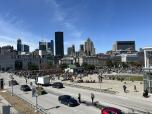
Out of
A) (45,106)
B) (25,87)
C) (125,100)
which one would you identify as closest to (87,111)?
(45,106)

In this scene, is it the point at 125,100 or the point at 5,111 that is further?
the point at 125,100

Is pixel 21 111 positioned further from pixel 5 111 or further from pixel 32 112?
pixel 5 111

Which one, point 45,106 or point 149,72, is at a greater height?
point 149,72

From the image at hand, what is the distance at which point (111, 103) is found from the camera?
2024 inches

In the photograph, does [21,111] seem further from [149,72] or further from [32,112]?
[149,72]

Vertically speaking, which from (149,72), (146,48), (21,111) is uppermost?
(146,48)

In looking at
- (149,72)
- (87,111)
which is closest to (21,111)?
(87,111)

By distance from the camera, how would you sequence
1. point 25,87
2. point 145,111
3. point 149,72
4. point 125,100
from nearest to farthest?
point 145,111 < point 125,100 < point 149,72 < point 25,87

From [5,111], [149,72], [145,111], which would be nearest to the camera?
[5,111]

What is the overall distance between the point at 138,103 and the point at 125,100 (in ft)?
13.4

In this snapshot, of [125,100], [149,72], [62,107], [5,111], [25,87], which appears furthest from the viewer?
[25,87]

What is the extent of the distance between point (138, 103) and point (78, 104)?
9723 mm

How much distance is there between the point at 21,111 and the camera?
45469mm

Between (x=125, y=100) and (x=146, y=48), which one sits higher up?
(x=146, y=48)
